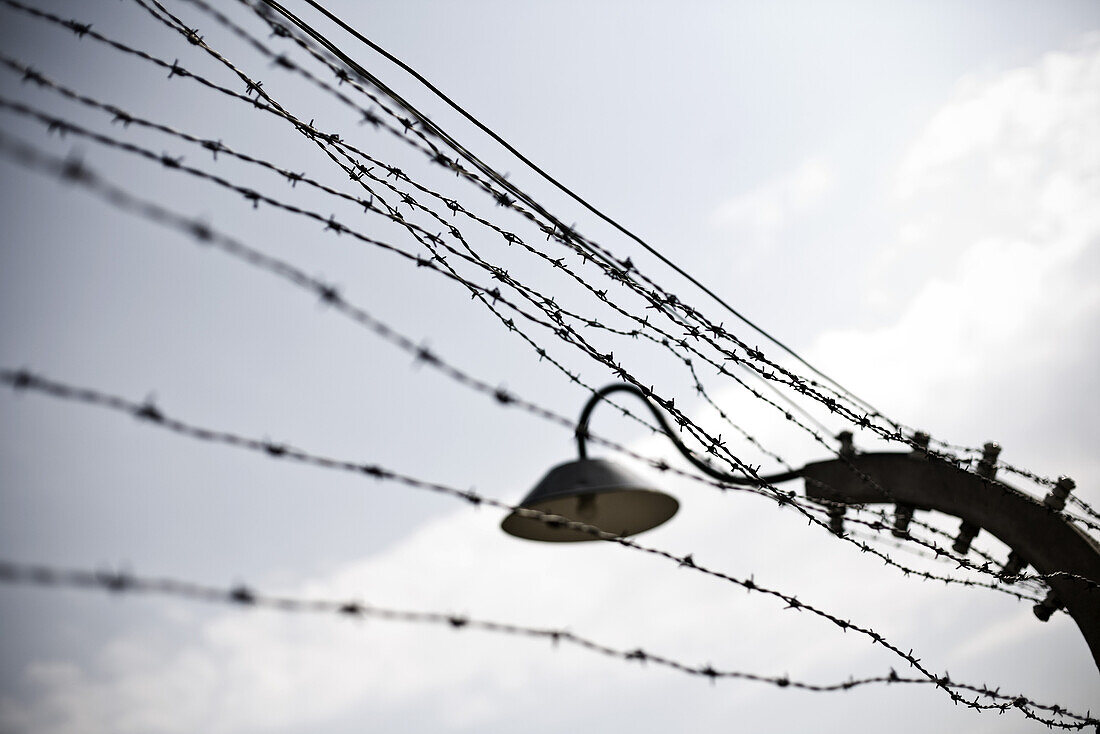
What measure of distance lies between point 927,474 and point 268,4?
12.6 feet

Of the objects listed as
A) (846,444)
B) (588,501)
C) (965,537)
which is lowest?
(588,501)

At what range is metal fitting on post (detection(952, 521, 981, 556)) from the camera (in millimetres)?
4535

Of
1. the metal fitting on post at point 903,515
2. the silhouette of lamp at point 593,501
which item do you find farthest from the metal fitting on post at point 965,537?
the silhouette of lamp at point 593,501

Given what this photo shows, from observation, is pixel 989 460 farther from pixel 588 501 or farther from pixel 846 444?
pixel 588 501

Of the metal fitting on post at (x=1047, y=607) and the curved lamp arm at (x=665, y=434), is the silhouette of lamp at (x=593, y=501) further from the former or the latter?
the metal fitting on post at (x=1047, y=607)

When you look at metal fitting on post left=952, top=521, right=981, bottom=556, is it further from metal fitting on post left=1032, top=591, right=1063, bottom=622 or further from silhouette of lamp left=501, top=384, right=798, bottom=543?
silhouette of lamp left=501, top=384, right=798, bottom=543

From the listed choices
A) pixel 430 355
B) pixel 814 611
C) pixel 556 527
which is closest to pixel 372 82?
pixel 430 355

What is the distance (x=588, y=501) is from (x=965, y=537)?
7.78 ft

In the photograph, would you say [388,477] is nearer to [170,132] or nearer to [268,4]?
[170,132]

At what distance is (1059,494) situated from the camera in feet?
14.4

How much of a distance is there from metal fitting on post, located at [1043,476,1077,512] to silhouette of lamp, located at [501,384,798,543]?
6.84 feet

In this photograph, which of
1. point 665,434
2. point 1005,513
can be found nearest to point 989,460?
point 1005,513

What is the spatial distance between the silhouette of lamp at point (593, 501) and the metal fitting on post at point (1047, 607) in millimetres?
2206

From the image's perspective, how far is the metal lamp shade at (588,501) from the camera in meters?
3.31
